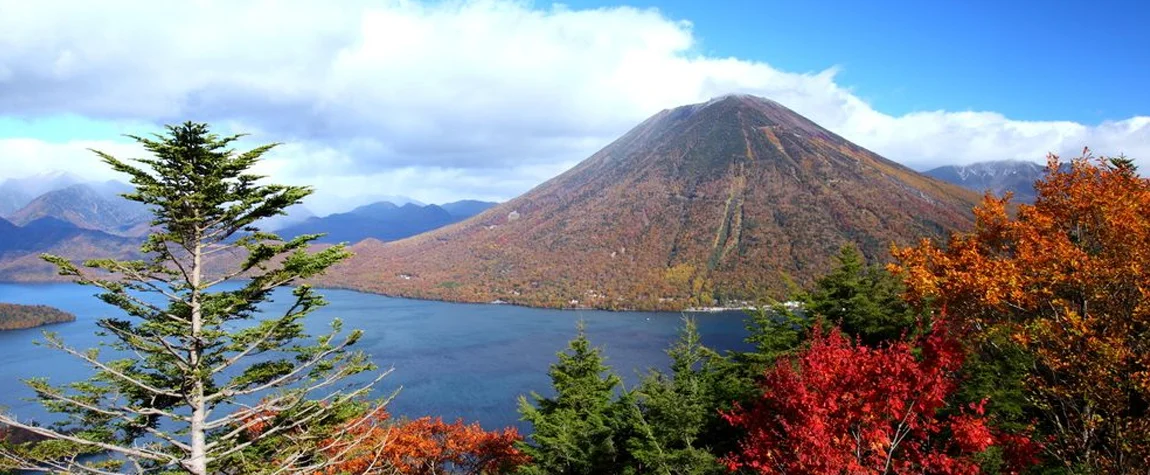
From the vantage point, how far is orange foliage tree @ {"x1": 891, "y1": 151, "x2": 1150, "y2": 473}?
7.64m

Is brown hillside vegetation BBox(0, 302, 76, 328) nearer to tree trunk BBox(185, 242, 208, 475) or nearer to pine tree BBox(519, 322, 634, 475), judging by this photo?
pine tree BBox(519, 322, 634, 475)

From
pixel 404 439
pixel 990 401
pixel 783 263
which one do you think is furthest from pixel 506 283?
pixel 990 401

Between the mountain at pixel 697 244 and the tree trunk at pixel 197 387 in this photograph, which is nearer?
the tree trunk at pixel 197 387

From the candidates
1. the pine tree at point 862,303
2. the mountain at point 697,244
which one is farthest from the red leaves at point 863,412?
the mountain at point 697,244

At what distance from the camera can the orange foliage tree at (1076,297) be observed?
764cm

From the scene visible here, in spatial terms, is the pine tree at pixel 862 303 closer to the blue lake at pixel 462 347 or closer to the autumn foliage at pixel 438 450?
the autumn foliage at pixel 438 450

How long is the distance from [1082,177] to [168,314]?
1424cm

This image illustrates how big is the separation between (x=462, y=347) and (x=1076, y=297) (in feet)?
234

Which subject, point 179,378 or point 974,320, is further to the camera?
point 974,320

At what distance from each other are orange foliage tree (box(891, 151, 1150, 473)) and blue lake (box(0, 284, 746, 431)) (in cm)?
2298

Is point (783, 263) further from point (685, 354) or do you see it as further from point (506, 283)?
point (685, 354)

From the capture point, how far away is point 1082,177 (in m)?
9.88

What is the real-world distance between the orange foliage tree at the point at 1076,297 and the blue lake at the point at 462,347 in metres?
23.0

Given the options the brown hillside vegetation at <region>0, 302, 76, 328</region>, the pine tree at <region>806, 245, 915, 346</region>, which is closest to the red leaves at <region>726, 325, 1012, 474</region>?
the pine tree at <region>806, 245, 915, 346</region>
